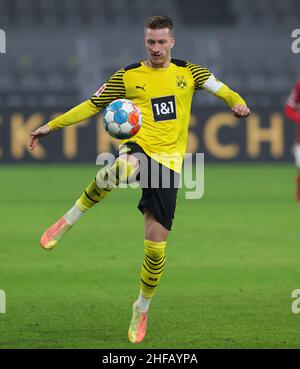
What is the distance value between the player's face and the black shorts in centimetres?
63

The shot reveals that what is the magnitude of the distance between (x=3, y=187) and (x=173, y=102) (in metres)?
13.1

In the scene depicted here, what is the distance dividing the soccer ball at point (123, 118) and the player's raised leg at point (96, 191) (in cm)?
19

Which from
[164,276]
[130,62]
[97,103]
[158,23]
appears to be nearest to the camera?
[158,23]

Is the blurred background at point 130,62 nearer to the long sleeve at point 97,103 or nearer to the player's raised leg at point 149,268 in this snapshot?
the long sleeve at point 97,103

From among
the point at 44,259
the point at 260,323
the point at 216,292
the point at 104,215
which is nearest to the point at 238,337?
the point at 260,323

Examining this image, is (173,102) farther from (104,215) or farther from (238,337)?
(104,215)

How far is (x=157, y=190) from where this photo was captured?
23.9 feet

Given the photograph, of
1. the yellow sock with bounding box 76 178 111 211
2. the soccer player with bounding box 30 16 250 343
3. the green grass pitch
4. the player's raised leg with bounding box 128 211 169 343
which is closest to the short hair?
the soccer player with bounding box 30 16 250 343

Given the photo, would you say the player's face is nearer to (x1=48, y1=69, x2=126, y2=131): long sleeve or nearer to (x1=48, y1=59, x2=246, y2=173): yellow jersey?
(x1=48, y1=59, x2=246, y2=173): yellow jersey

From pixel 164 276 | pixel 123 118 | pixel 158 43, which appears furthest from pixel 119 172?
pixel 164 276

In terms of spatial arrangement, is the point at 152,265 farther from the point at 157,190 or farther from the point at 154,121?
the point at 154,121

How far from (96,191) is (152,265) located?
26.3 inches

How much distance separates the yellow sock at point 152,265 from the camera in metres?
7.29

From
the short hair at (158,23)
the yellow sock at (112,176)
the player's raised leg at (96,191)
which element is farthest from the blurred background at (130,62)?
the short hair at (158,23)
